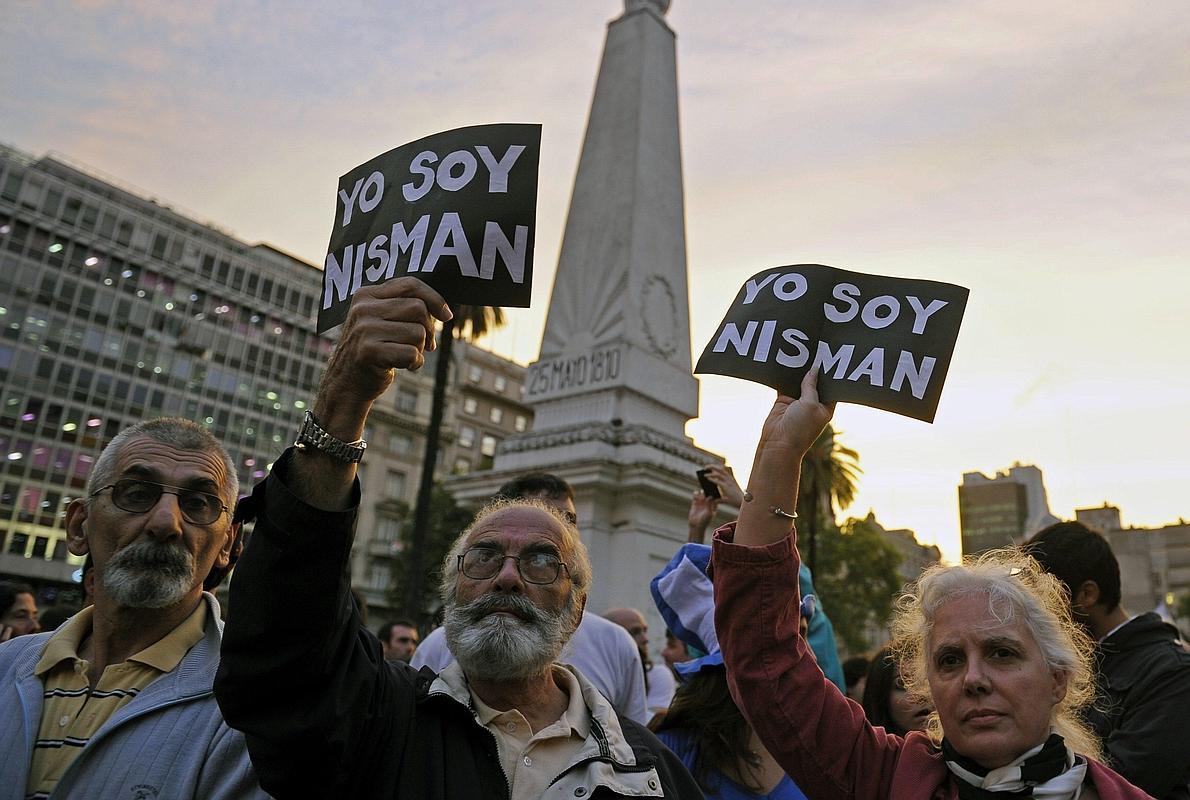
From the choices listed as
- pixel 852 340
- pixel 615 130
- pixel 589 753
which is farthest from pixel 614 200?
pixel 589 753

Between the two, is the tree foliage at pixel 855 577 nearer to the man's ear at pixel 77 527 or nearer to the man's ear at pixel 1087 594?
the man's ear at pixel 1087 594

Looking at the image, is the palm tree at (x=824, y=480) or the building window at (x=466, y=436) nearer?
the palm tree at (x=824, y=480)

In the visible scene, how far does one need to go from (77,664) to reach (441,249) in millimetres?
1546

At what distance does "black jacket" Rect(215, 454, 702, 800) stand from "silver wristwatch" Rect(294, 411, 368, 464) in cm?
8

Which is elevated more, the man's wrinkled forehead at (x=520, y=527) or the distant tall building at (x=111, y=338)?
the distant tall building at (x=111, y=338)

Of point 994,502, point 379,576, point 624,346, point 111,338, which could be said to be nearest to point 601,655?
point 624,346

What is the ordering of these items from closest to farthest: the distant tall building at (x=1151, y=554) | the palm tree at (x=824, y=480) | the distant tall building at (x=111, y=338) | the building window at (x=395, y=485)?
the palm tree at (x=824, y=480), the distant tall building at (x=111, y=338), the building window at (x=395, y=485), the distant tall building at (x=1151, y=554)

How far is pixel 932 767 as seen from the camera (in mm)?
2359

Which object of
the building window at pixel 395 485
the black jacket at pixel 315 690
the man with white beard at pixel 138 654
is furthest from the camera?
the building window at pixel 395 485

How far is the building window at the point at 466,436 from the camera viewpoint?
6341cm

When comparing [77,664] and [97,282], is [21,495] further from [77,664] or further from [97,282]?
[77,664]

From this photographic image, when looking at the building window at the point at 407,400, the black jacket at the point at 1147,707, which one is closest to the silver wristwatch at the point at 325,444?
the black jacket at the point at 1147,707

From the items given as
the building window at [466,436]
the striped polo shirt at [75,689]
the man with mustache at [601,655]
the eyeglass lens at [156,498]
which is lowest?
the striped polo shirt at [75,689]

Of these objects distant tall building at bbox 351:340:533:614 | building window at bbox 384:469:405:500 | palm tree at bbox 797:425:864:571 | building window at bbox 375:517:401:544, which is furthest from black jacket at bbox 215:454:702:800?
building window at bbox 384:469:405:500
